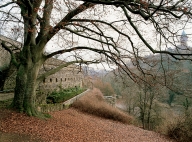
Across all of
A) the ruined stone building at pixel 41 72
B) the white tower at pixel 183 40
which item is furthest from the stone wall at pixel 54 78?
the white tower at pixel 183 40

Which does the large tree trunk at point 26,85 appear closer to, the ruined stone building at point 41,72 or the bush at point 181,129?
the ruined stone building at point 41,72

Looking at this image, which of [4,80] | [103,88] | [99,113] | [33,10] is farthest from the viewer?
[103,88]

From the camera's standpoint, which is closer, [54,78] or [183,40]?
[183,40]

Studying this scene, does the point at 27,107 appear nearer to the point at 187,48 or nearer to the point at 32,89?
the point at 32,89

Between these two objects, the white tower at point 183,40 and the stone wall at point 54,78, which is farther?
the stone wall at point 54,78

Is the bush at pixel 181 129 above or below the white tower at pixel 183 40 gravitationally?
below

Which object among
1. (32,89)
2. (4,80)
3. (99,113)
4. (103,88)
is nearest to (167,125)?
(99,113)

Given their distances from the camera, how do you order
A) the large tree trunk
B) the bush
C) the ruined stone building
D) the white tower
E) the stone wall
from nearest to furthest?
the white tower → the large tree trunk → the bush → the ruined stone building → the stone wall

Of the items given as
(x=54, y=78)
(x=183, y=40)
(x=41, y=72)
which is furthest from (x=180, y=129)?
(x=41, y=72)

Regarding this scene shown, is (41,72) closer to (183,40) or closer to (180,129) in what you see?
(180,129)

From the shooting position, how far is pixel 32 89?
384 inches

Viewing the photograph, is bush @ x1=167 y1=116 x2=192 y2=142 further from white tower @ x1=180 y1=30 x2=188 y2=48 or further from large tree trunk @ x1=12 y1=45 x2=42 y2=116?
large tree trunk @ x1=12 y1=45 x2=42 y2=116

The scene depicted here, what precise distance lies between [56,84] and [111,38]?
1108 cm

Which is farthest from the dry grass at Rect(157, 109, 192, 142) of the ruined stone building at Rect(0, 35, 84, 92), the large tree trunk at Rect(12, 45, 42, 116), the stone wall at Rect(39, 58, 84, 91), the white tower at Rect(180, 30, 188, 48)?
the large tree trunk at Rect(12, 45, 42, 116)
